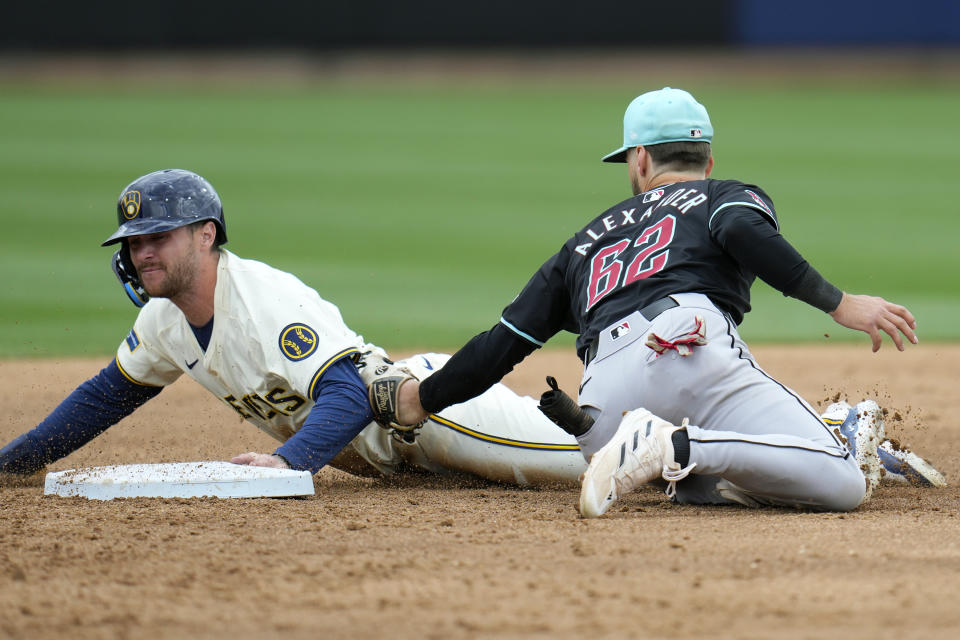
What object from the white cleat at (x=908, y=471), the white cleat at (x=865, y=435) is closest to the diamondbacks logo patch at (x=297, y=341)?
the white cleat at (x=865, y=435)

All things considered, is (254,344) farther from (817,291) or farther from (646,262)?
(817,291)

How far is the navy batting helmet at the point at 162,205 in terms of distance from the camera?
380 cm

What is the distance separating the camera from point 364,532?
3.25 m

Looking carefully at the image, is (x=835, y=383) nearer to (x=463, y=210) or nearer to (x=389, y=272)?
(x=389, y=272)

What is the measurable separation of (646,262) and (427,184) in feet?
37.7

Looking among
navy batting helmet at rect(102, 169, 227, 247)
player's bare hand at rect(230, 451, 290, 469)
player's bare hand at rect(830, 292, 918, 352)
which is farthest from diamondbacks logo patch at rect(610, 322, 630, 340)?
navy batting helmet at rect(102, 169, 227, 247)

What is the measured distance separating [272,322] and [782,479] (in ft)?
5.26

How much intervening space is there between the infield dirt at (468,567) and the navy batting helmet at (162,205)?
0.84 metres

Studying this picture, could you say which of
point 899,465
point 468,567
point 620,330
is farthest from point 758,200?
point 468,567

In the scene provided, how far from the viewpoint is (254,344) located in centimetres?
384

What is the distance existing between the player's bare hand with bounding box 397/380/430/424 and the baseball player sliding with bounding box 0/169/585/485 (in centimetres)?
10

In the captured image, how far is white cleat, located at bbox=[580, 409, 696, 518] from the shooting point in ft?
10.8

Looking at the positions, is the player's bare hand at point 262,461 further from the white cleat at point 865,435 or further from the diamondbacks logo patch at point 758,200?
the white cleat at point 865,435

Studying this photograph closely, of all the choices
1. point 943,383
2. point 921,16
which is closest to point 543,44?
point 921,16
